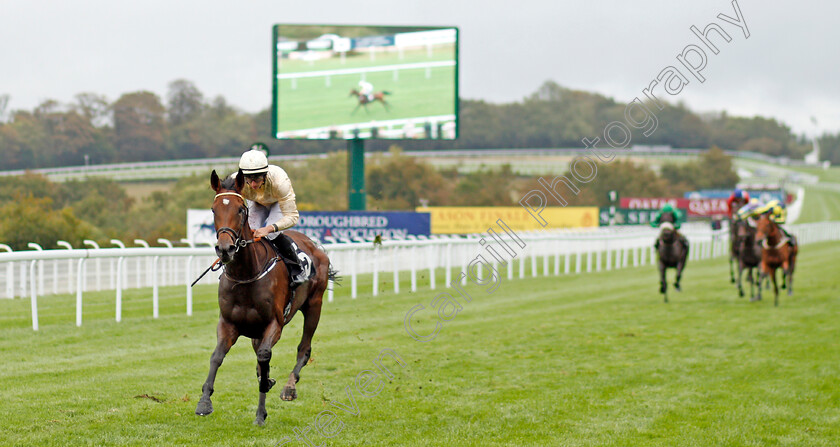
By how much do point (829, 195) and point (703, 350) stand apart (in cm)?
9476

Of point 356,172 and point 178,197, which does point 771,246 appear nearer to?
point 356,172

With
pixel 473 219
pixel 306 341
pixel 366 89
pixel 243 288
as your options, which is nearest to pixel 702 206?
pixel 473 219

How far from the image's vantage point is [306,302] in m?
7.40

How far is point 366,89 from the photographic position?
26.7 m

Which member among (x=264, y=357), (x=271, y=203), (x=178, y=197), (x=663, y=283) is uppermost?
(x=271, y=203)

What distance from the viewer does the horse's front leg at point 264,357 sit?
6.06 meters

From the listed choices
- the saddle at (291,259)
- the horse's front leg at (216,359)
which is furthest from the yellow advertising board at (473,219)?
the horse's front leg at (216,359)

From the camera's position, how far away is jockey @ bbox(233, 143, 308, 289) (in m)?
6.17

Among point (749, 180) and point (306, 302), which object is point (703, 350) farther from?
point (749, 180)

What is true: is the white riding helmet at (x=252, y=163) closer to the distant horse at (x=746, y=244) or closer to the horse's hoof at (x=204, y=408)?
the horse's hoof at (x=204, y=408)

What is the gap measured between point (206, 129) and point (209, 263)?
46.3 m

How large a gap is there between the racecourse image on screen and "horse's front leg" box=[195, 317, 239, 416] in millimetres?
20778

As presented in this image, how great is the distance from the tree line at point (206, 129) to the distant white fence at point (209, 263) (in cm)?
2366

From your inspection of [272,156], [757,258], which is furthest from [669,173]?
[757,258]
